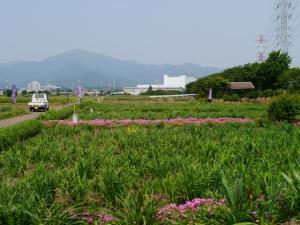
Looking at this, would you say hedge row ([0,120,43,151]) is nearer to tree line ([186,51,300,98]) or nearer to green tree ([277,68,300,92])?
tree line ([186,51,300,98])

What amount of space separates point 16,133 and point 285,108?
12.7 metres

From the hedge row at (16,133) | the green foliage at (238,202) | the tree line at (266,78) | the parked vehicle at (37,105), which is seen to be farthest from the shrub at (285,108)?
the tree line at (266,78)

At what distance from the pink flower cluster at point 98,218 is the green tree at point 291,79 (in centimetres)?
5551

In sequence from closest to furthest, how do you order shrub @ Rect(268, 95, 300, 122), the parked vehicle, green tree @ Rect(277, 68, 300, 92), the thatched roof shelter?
shrub @ Rect(268, 95, 300, 122) → the parked vehicle → green tree @ Rect(277, 68, 300, 92) → the thatched roof shelter

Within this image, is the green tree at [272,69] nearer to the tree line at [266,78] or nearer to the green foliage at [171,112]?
the tree line at [266,78]

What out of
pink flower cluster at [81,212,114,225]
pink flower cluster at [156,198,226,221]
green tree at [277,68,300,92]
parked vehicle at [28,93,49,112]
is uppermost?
green tree at [277,68,300,92]

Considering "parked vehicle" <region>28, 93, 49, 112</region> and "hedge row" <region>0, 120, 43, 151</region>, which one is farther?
"parked vehicle" <region>28, 93, 49, 112</region>

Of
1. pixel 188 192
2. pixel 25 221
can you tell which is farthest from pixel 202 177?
pixel 25 221

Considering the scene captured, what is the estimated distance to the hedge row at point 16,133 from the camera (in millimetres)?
12800

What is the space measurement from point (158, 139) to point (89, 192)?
630cm

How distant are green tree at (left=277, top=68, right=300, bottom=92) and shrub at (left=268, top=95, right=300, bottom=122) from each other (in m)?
38.1

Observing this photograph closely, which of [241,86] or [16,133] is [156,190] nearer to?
[16,133]

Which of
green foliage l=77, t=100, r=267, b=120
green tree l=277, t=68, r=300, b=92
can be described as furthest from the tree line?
green foliage l=77, t=100, r=267, b=120

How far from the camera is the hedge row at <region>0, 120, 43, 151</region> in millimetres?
12800
